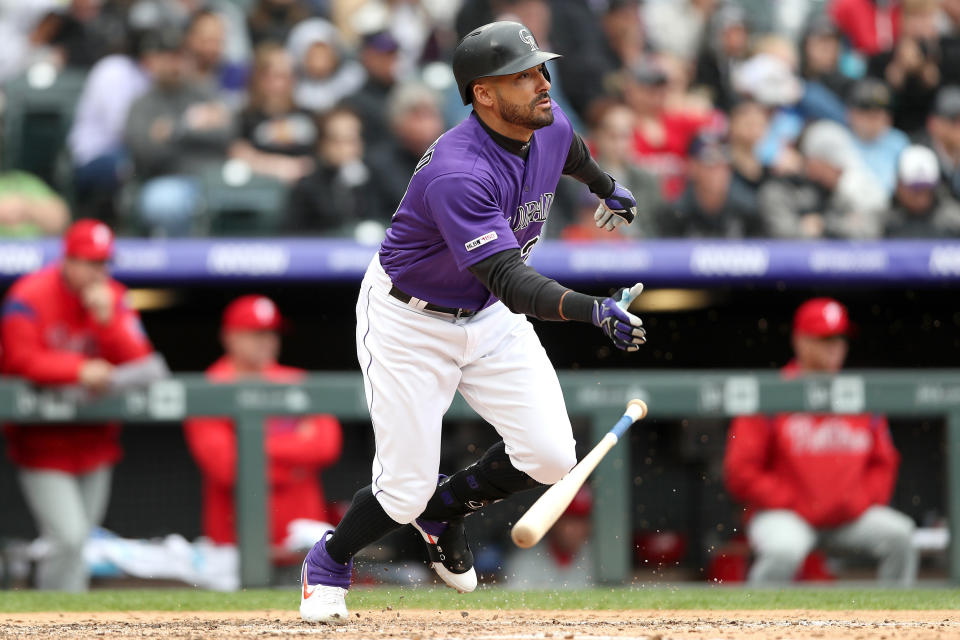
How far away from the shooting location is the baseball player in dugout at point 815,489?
5.70 metres

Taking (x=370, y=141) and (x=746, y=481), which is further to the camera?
(x=370, y=141)

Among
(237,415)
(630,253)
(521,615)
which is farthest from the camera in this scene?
(630,253)

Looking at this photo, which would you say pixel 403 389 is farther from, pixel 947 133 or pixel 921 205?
pixel 947 133

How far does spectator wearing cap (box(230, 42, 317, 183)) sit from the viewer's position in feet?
23.8

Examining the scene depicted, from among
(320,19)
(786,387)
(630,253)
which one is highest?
(320,19)

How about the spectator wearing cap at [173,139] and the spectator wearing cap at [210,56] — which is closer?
the spectator wearing cap at [173,139]

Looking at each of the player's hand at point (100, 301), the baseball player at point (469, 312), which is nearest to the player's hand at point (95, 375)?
the player's hand at point (100, 301)

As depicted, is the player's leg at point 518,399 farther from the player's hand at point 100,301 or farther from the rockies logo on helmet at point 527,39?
the player's hand at point 100,301

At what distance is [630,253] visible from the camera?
Answer: 6637 millimetres

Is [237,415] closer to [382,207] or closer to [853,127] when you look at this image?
[382,207]

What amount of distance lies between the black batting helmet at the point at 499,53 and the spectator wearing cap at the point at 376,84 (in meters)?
3.57

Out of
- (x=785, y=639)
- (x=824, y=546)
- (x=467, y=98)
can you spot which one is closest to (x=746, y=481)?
(x=824, y=546)

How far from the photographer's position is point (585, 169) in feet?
14.6

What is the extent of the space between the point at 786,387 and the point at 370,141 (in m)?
2.65
